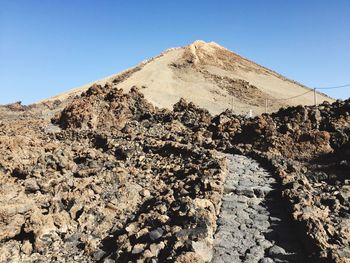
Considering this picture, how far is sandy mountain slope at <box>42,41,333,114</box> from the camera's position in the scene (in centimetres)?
3378

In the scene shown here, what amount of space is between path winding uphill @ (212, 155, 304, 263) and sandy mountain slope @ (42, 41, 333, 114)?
21175mm

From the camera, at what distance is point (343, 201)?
7.86 metres

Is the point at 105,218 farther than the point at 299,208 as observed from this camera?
Answer: Yes

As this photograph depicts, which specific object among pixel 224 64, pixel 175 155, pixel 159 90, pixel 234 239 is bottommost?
pixel 234 239

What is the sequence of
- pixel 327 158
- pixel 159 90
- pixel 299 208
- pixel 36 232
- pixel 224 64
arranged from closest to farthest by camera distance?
pixel 299 208 → pixel 36 232 → pixel 327 158 → pixel 159 90 → pixel 224 64

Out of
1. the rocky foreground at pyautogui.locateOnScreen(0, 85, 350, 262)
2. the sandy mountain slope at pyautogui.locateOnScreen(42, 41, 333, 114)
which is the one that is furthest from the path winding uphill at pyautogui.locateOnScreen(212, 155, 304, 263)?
the sandy mountain slope at pyautogui.locateOnScreen(42, 41, 333, 114)

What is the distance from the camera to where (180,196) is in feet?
26.4

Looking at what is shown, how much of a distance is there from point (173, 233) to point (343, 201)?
11.7ft

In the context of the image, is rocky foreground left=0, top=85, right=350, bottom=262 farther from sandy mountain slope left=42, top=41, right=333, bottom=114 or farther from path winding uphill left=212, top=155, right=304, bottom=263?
sandy mountain slope left=42, top=41, right=333, bottom=114

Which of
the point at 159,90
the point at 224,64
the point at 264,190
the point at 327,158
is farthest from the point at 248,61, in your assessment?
the point at 264,190

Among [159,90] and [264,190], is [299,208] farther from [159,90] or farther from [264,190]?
[159,90]

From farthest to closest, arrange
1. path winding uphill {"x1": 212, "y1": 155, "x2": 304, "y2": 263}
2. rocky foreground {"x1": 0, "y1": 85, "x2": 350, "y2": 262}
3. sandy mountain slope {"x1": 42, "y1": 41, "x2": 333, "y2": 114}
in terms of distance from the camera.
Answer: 1. sandy mountain slope {"x1": 42, "y1": 41, "x2": 333, "y2": 114}
2. rocky foreground {"x1": 0, "y1": 85, "x2": 350, "y2": 262}
3. path winding uphill {"x1": 212, "y1": 155, "x2": 304, "y2": 263}

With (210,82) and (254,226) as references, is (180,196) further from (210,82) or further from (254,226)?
(210,82)

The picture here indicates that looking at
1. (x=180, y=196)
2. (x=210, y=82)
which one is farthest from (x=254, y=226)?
(x=210, y=82)
